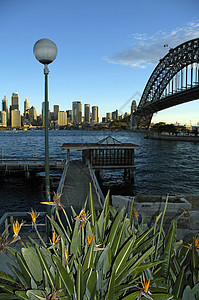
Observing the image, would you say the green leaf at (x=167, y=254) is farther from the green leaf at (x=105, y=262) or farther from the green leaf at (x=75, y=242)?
the green leaf at (x=75, y=242)

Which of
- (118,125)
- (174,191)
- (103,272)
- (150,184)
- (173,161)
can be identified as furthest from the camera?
(118,125)

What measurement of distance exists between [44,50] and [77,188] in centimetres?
1095

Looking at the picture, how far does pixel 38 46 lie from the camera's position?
606 cm

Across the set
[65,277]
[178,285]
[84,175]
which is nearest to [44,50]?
[65,277]

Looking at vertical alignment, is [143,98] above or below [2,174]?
above

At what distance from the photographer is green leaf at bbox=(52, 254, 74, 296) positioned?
2.34 meters

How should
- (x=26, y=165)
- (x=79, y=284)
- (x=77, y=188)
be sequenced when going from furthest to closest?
(x=26, y=165) → (x=77, y=188) → (x=79, y=284)

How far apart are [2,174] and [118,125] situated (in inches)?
1688

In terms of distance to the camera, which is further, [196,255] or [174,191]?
[174,191]

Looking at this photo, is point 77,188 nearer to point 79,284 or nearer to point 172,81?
point 79,284

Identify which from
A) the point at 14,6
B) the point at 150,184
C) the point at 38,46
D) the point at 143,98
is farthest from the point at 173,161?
→ the point at 143,98

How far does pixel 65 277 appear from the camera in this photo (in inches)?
93.3

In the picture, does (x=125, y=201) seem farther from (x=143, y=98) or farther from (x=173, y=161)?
(x=143, y=98)

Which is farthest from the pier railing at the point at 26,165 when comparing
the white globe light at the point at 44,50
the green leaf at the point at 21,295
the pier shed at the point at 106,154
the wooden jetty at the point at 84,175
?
the green leaf at the point at 21,295
